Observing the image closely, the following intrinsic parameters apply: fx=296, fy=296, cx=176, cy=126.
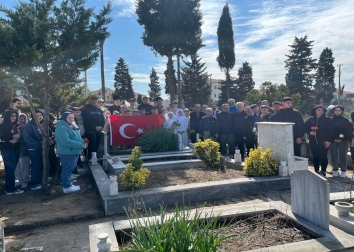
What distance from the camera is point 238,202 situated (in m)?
5.67

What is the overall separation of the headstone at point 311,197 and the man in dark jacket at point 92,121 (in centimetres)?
630

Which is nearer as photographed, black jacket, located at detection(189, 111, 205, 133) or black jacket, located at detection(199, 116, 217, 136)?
black jacket, located at detection(199, 116, 217, 136)

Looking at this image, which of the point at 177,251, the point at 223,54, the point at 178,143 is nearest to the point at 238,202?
the point at 177,251

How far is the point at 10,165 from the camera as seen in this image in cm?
661

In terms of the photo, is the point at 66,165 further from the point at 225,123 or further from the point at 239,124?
the point at 239,124

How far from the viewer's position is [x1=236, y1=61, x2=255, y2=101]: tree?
47.4 m

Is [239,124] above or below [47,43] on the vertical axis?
below

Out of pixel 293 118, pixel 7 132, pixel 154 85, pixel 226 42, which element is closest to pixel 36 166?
pixel 7 132

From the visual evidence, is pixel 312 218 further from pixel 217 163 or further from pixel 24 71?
pixel 24 71

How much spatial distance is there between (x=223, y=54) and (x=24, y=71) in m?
31.5

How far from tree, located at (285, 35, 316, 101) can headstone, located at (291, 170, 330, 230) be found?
124 ft

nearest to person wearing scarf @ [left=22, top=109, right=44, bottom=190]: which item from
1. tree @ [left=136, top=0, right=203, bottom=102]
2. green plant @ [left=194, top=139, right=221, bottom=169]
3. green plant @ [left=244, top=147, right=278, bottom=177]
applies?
green plant @ [left=194, top=139, right=221, bottom=169]

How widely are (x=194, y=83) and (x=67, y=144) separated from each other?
3700 cm

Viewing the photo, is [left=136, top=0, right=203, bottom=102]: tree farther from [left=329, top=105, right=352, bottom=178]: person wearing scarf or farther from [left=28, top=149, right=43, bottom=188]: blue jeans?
[left=28, top=149, right=43, bottom=188]: blue jeans
